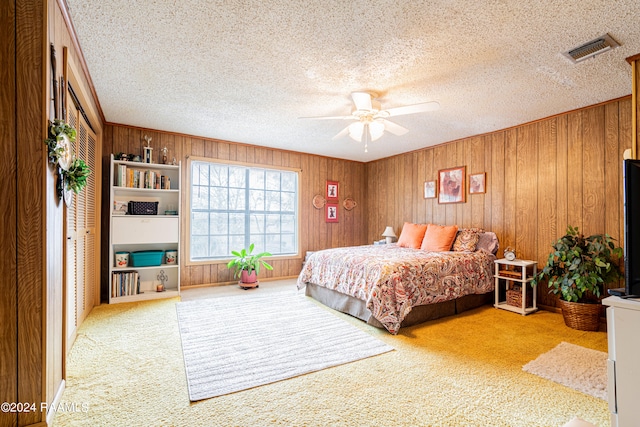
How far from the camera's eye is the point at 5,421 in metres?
1.40

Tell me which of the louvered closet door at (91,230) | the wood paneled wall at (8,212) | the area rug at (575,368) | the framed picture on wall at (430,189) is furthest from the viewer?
the framed picture on wall at (430,189)

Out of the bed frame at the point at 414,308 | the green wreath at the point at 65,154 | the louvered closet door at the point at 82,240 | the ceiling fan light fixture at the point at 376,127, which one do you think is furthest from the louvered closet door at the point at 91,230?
the ceiling fan light fixture at the point at 376,127

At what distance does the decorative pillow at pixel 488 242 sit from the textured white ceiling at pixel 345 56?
1.51 meters

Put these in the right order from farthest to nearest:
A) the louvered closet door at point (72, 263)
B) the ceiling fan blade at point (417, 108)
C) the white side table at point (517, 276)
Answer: the white side table at point (517, 276) < the ceiling fan blade at point (417, 108) < the louvered closet door at point (72, 263)

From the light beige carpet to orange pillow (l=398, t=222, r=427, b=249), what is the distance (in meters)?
1.79

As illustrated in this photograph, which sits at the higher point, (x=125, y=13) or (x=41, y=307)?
(x=125, y=13)

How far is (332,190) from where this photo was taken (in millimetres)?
6078

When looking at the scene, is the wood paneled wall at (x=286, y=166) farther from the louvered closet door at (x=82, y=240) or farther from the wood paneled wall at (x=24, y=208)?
the wood paneled wall at (x=24, y=208)

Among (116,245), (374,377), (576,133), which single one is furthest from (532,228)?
(116,245)

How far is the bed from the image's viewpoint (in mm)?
2924

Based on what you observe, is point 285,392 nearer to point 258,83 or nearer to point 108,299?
point 258,83

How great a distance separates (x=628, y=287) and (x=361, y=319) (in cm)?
225

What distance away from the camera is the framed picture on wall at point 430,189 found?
5027 millimetres

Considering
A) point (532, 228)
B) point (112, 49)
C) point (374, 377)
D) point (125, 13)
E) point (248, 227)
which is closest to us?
point (125, 13)
